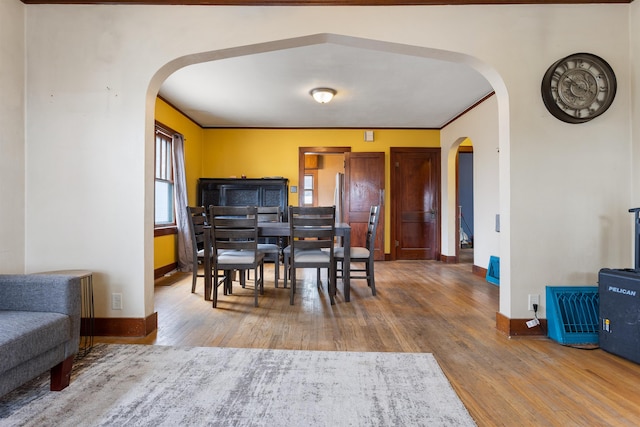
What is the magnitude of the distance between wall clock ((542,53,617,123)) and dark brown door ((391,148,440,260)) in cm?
406

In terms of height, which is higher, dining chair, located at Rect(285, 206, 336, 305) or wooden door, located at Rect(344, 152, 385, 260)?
wooden door, located at Rect(344, 152, 385, 260)

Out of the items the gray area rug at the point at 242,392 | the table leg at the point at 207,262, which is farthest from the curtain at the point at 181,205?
the gray area rug at the point at 242,392

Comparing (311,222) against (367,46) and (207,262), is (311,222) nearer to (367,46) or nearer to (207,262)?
(207,262)

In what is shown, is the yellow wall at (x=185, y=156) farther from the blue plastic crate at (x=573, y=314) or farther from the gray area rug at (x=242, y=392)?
the blue plastic crate at (x=573, y=314)

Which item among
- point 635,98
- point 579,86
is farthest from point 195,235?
point 635,98

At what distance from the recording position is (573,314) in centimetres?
246

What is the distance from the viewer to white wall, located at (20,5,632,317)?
98.7 inches

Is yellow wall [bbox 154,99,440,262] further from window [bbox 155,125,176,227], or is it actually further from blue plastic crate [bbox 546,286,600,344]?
blue plastic crate [bbox 546,286,600,344]

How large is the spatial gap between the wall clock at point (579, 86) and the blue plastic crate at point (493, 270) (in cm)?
242

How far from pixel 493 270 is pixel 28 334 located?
467 cm

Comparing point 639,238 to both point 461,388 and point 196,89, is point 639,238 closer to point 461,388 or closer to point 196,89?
point 461,388

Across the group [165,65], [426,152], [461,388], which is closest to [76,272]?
[165,65]

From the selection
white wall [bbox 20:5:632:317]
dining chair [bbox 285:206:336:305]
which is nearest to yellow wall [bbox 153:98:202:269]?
white wall [bbox 20:5:632:317]

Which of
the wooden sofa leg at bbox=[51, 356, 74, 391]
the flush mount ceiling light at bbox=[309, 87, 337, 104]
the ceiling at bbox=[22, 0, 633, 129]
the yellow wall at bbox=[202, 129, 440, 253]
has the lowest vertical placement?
the wooden sofa leg at bbox=[51, 356, 74, 391]
